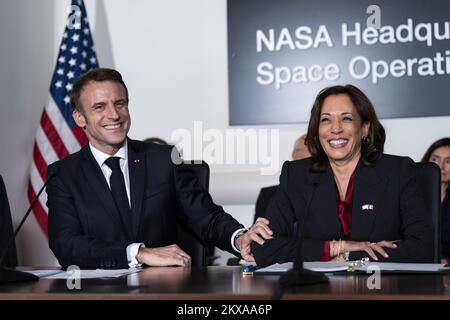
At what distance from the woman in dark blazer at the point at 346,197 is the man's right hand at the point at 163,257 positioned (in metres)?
0.28

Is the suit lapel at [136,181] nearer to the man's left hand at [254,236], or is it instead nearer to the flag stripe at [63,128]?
the man's left hand at [254,236]

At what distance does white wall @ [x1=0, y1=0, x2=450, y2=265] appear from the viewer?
5.21 metres

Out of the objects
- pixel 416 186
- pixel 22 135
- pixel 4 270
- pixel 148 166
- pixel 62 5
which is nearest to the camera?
pixel 4 270

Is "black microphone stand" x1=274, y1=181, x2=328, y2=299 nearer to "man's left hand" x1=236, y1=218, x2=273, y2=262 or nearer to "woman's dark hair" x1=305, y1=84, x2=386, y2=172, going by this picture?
"man's left hand" x1=236, y1=218, x2=273, y2=262

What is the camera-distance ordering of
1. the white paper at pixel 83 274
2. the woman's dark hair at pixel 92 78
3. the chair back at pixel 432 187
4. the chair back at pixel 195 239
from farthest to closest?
the woman's dark hair at pixel 92 78
the chair back at pixel 195 239
the chair back at pixel 432 187
the white paper at pixel 83 274

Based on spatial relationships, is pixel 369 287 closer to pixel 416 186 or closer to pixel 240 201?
pixel 416 186

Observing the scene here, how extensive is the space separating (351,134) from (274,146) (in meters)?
2.28

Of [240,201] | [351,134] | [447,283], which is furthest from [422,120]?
[447,283]

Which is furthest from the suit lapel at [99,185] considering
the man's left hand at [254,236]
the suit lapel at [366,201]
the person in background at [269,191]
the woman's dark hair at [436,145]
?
the woman's dark hair at [436,145]

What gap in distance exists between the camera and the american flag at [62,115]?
16.9 feet

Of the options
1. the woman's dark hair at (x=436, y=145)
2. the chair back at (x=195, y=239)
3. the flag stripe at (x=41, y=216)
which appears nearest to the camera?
the chair back at (x=195, y=239)

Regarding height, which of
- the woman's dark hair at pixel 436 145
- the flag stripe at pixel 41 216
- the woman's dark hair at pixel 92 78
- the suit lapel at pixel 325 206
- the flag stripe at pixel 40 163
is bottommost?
the flag stripe at pixel 41 216

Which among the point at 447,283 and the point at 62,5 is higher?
the point at 62,5

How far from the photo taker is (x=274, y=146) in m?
5.40
